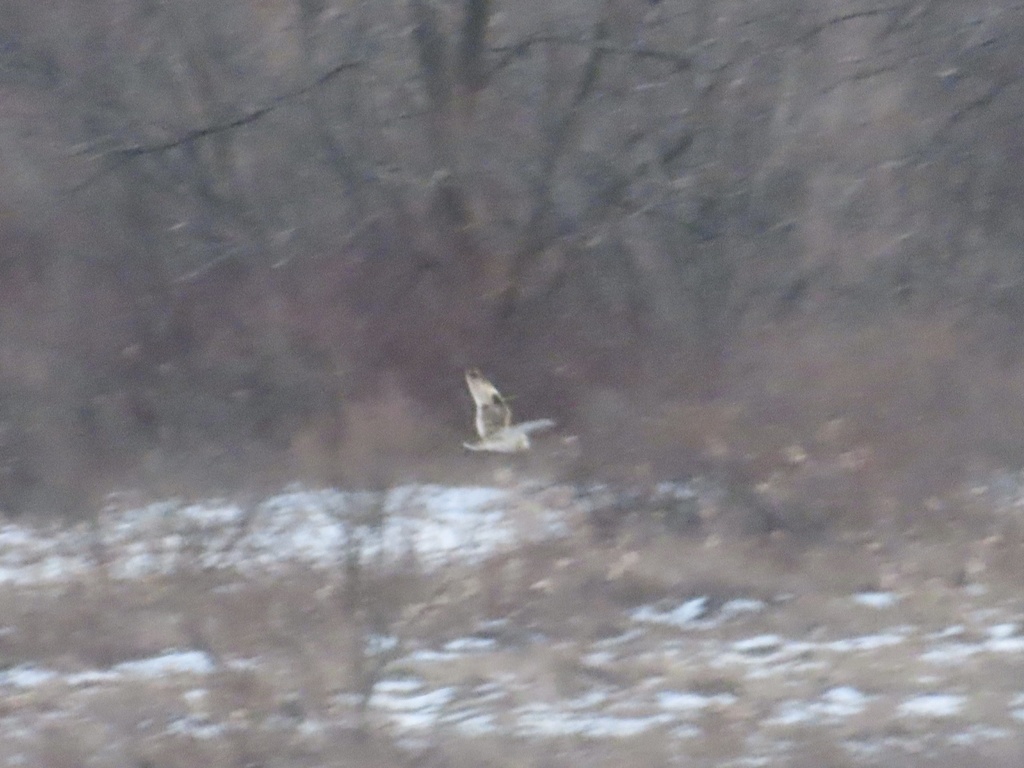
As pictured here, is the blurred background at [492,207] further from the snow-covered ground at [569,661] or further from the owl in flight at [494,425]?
the snow-covered ground at [569,661]

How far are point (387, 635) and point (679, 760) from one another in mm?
1811

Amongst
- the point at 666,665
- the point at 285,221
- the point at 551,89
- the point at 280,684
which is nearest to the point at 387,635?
the point at 280,684

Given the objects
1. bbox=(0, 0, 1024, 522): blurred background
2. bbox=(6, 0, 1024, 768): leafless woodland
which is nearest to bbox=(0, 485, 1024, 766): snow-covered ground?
bbox=(6, 0, 1024, 768): leafless woodland

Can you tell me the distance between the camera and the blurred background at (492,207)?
902 cm

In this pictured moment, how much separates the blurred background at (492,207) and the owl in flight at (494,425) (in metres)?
0.27

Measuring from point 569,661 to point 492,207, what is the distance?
365 cm

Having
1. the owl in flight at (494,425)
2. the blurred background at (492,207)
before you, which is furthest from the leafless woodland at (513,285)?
the owl in flight at (494,425)

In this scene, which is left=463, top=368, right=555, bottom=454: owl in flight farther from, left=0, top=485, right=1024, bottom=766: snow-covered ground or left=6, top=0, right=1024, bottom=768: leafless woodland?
left=0, top=485, right=1024, bottom=766: snow-covered ground

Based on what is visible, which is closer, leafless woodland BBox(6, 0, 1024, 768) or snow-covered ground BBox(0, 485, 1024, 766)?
snow-covered ground BBox(0, 485, 1024, 766)

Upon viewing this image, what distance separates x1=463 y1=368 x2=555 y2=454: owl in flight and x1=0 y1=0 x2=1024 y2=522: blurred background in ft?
0.88

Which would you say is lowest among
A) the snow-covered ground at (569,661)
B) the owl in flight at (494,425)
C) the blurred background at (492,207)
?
the snow-covered ground at (569,661)

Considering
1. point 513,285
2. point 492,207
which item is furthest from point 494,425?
point 492,207

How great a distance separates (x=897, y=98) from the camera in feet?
31.2

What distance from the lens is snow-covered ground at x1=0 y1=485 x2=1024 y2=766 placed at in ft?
21.0
